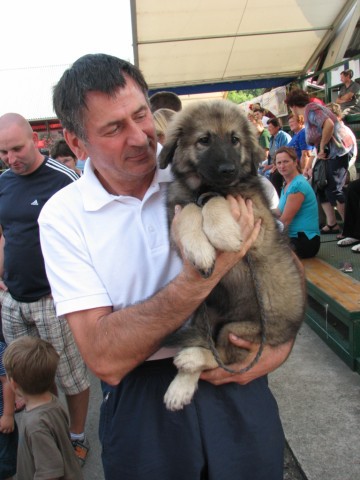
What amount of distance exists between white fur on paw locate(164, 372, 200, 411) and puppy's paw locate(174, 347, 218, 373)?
0.11ft

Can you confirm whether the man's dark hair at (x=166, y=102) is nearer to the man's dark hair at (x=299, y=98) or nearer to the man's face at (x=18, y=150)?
the man's face at (x=18, y=150)

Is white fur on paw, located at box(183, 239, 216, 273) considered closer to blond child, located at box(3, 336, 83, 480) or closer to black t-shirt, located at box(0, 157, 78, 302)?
blond child, located at box(3, 336, 83, 480)

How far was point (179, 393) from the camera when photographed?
1.50 metres

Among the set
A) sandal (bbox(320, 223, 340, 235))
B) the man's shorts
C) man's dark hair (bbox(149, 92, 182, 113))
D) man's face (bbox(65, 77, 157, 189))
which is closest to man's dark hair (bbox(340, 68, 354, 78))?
sandal (bbox(320, 223, 340, 235))

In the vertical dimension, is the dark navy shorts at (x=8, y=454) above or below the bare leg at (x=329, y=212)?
below

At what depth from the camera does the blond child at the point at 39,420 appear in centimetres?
230

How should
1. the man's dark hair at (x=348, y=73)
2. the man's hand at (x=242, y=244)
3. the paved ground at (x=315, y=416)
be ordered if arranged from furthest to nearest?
1. the man's dark hair at (x=348, y=73)
2. the paved ground at (x=315, y=416)
3. the man's hand at (x=242, y=244)

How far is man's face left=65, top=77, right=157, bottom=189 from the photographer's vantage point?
154cm

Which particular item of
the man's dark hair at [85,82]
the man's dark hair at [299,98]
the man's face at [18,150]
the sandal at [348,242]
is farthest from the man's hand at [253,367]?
the man's dark hair at [299,98]

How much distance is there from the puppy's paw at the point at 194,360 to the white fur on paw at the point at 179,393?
34mm

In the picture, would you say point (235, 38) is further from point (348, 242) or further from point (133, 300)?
point (133, 300)

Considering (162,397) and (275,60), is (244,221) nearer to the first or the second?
(162,397)

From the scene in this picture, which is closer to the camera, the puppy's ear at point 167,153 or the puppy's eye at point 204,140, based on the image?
the puppy's ear at point 167,153

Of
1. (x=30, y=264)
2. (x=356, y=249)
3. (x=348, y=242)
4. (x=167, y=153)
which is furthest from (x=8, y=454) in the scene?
(x=348, y=242)
